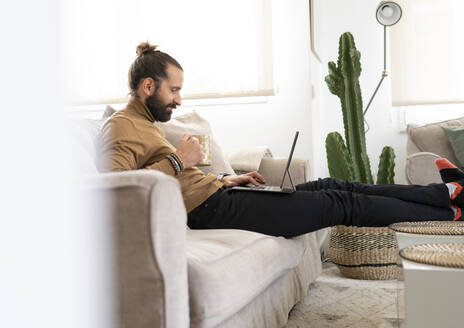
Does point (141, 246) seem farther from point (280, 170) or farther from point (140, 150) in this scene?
point (280, 170)

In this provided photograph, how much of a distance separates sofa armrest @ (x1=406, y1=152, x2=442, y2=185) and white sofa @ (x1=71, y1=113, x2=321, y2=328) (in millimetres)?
1623

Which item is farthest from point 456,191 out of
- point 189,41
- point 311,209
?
point 189,41

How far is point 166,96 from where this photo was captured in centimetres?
Result: 185

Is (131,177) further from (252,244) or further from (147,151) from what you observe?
(147,151)

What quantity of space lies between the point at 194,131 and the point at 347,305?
93 cm

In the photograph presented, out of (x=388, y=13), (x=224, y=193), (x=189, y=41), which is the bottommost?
(x=224, y=193)

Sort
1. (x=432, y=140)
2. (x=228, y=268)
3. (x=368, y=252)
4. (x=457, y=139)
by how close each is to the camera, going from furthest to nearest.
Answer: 1. (x=432, y=140)
2. (x=457, y=139)
3. (x=368, y=252)
4. (x=228, y=268)

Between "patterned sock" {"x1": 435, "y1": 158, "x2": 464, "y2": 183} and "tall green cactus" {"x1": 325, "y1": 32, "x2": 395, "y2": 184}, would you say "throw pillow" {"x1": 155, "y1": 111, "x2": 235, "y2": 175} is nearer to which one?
"tall green cactus" {"x1": 325, "y1": 32, "x2": 395, "y2": 184}

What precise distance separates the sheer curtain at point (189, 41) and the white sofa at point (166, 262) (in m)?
2.10

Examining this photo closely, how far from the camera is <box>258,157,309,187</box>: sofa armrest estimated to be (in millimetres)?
2188

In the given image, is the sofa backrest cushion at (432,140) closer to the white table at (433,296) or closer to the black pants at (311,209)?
the black pants at (311,209)

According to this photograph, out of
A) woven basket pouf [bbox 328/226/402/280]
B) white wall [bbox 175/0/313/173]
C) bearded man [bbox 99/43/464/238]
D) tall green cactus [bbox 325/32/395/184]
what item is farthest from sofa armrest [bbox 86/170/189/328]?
white wall [bbox 175/0/313/173]

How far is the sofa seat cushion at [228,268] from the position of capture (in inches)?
39.1

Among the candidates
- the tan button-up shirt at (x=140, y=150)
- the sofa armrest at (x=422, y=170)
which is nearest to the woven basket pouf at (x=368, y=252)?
the sofa armrest at (x=422, y=170)
